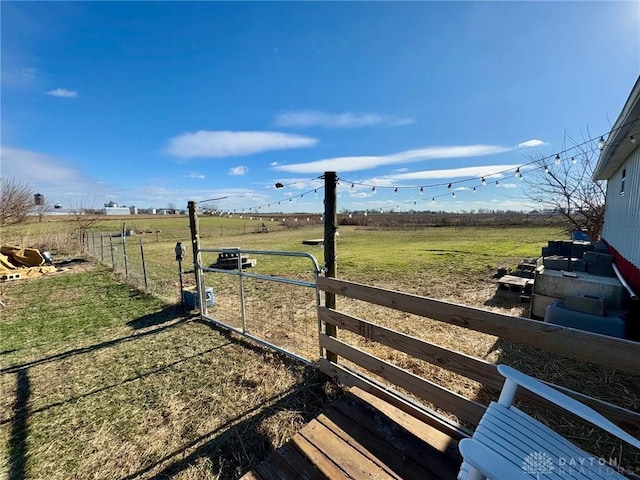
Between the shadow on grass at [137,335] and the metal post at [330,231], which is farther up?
the metal post at [330,231]

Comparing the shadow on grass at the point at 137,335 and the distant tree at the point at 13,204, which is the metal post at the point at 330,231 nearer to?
the shadow on grass at the point at 137,335

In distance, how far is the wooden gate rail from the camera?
139 centimetres

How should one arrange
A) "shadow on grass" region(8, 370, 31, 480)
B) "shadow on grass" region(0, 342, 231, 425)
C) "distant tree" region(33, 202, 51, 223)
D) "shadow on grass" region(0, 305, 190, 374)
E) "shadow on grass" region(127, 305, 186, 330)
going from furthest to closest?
1. "distant tree" region(33, 202, 51, 223)
2. "shadow on grass" region(127, 305, 186, 330)
3. "shadow on grass" region(0, 305, 190, 374)
4. "shadow on grass" region(0, 342, 231, 425)
5. "shadow on grass" region(8, 370, 31, 480)

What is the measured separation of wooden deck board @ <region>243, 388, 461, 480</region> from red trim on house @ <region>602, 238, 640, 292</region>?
470 centimetres

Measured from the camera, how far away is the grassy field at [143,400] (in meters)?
2.19

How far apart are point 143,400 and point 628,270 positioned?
760 cm

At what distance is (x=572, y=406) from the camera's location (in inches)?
44.3

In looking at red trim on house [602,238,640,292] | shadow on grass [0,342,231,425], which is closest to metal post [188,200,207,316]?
shadow on grass [0,342,231,425]

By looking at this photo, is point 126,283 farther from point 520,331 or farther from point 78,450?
point 520,331

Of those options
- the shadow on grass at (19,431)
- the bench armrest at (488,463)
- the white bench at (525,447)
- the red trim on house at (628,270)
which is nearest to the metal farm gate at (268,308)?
the white bench at (525,447)

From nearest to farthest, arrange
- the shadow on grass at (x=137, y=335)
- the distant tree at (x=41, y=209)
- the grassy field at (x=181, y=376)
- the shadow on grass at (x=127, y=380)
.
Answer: the grassy field at (x=181, y=376) → the shadow on grass at (x=127, y=380) → the shadow on grass at (x=137, y=335) → the distant tree at (x=41, y=209)

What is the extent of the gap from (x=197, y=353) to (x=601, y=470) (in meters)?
3.91

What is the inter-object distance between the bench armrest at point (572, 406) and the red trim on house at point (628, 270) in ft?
15.6

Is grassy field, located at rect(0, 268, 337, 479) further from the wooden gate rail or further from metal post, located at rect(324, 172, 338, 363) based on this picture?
the wooden gate rail
